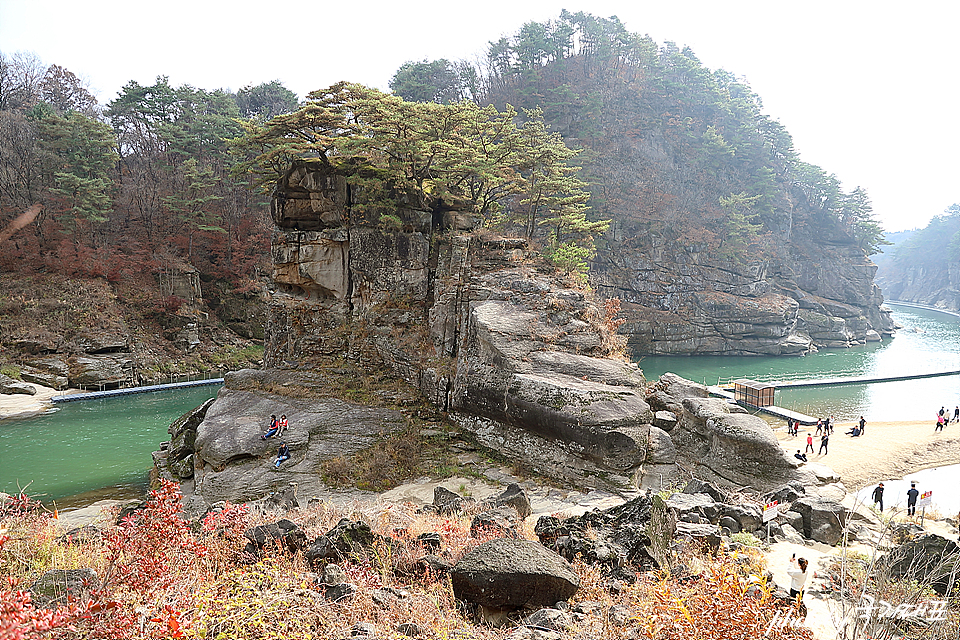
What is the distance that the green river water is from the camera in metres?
17.2

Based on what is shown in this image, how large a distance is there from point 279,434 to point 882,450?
834 inches

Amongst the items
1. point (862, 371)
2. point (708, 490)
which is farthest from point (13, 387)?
point (862, 371)

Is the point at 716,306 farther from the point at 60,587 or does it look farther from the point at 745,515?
the point at 60,587

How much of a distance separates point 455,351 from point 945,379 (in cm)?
3666

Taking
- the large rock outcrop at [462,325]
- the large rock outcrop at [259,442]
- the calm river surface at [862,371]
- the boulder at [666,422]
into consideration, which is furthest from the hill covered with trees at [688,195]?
the large rock outcrop at [259,442]

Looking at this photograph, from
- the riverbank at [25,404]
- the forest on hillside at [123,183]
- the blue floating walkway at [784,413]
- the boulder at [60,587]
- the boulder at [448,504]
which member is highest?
the forest on hillside at [123,183]

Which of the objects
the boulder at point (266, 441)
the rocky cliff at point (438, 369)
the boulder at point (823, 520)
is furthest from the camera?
the boulder at point (266, 441)

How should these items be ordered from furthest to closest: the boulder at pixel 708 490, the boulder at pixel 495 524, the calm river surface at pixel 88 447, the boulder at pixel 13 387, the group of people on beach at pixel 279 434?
the boulder at pixel 13 387 → the calm river surface at pixel 88 447 → the group of people on beach at pixel 279 434 → the boulder at pixel 708 490 → the boulder at pixel 495 524

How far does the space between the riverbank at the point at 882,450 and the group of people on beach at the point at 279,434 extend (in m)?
16.6

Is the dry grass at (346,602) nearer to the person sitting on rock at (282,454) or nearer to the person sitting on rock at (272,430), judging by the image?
the person sitting on rock at (282,454)

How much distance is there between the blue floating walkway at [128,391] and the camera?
26150 millimetres

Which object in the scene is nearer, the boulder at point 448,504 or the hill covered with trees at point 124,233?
the boulder at point 448,504

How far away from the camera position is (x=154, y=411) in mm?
25562

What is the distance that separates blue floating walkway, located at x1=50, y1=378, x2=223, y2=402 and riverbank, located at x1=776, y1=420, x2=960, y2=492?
1187 inches
